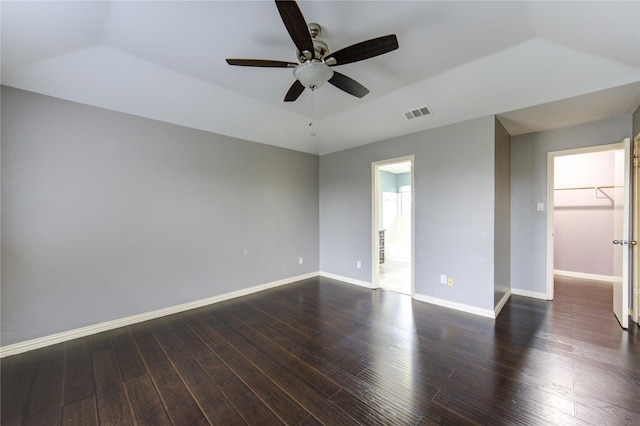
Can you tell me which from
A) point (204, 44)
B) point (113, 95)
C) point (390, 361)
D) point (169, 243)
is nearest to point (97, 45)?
point (113, 95)

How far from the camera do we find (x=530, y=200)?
388 centimetres

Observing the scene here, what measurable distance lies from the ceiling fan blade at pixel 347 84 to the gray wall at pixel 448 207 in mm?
1854

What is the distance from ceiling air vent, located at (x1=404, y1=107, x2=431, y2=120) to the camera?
324 centimetres

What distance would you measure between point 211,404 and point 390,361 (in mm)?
1494

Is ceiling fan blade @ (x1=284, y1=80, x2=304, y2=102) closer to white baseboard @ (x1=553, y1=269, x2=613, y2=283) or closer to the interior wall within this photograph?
the interior wall

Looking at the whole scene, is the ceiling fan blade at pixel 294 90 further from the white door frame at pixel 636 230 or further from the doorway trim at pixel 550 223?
the doorway trim at pixel 550 223

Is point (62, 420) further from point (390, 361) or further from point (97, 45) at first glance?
point (97, 45)

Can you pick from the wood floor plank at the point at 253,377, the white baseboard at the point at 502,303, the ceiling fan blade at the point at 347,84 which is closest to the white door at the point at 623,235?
the white baseboard at the point at 502,303

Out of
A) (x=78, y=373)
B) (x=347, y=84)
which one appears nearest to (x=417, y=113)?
(x=347, y=84)

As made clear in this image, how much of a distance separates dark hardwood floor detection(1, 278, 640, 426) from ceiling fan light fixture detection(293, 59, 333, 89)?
2.40 metres

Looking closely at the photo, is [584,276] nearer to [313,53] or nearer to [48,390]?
[313,53]

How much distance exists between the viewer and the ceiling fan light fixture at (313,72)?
1799 mm

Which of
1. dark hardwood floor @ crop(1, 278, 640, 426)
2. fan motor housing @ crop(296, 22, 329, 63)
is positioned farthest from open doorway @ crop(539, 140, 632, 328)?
fan motor housing @ crop(296, 22, 329, 63)

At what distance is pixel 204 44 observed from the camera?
219 cm
